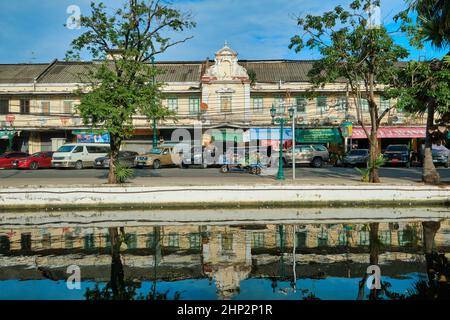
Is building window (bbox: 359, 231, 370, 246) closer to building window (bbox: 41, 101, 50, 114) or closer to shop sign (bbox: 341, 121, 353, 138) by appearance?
shop sign (bbox: 341, 121, 353, 138)

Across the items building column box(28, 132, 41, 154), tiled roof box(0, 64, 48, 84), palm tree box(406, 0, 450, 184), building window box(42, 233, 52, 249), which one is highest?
tiled roof box(0, 64, 48, 84)

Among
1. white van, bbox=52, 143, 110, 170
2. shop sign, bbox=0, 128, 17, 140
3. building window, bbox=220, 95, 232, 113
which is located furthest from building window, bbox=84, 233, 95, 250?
shop sign, bbox=0, 128, 17, 140

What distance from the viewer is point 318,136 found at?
37.6 m

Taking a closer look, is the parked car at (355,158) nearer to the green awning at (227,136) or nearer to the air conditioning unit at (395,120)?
the air conditioning unit at (395,120)

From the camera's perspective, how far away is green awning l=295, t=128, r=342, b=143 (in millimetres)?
37562

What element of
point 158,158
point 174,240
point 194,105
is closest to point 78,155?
point 158,158

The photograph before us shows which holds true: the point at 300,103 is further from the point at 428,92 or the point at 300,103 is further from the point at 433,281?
the point at 433,281

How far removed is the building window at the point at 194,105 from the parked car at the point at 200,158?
7858 millimetres

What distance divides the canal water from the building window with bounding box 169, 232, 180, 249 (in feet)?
0.09

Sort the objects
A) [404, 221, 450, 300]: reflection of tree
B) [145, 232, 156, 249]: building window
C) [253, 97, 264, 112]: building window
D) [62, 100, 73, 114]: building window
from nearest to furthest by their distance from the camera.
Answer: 1. [404, 221, 450, 300]: reflection of tree
2. [145, 232, 156, 249]: building window
3. [62, 100, 73, 114]: building window
4. [253, 97, 264, 112]: building window

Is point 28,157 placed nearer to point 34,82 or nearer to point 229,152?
point 34,82

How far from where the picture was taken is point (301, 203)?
16547 mm

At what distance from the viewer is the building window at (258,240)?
11.0 meters

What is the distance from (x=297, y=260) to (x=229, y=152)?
735 inches
